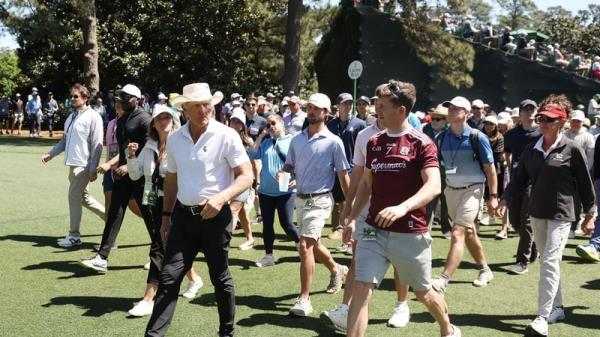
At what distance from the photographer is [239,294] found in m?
6.91

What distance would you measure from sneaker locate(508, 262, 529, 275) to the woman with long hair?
3.89m

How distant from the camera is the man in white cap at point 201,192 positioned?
4.82m

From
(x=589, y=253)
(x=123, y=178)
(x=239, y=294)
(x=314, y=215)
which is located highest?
(x=123, y=178)

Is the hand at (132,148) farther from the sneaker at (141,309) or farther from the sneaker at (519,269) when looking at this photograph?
the sneaker at (519,269)

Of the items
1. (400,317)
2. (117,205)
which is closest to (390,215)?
(400,317)

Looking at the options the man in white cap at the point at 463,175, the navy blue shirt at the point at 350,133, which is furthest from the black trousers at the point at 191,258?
the navy blue shirt at the point at 350,133

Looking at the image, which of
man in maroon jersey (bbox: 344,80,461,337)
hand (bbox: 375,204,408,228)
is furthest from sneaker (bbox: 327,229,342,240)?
hand (bbox: 375,204,408,228)

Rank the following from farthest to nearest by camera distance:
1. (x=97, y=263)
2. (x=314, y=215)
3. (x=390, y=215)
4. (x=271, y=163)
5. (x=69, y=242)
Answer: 1. (x=69, y=242)
2. (x=271, y=163)
3. (x=97, y=263)
4. (x=314, y=215)
5. (x=390, y=215)

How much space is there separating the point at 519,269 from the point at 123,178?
16.1ft

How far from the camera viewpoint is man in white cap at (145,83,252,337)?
4824mm

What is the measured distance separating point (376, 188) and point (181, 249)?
59.8 inches

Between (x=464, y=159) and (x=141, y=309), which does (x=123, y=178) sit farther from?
(x=464, y=159)

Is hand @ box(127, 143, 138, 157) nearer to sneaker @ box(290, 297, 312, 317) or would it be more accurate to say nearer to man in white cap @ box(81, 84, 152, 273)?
man in white cap @ box(81, 84, 152, 273)

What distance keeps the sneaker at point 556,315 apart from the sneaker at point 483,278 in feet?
4.39
